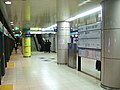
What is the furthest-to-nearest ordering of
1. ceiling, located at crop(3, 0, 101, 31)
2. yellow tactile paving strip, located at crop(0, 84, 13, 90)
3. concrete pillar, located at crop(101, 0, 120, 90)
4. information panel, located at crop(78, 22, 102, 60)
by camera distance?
1. ceiling, located at crop(3, 0, 101, 31)
2. information panel, located at crop(78, 22, 102, 60)
3. yellow tactile paving strip, located at crop(0, 84, 13, 90)
4. concrete pillar, located at crop(101, 0, 120, 90)

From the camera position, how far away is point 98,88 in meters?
5.70

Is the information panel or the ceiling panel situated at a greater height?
the ceiling panel

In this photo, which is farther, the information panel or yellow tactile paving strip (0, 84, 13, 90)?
the information panel

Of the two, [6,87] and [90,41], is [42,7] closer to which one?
[90,41]

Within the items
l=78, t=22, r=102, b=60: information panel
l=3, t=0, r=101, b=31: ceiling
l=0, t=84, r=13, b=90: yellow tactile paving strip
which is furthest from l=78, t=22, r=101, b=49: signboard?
l=0, t=84, r=13, b=90: yellow tactile paving strip

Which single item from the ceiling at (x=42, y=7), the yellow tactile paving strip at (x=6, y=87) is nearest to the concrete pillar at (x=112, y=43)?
the ceiling at (x=42, y=7)

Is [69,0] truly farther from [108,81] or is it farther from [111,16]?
[108,81]

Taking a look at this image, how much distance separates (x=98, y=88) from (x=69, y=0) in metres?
3.72

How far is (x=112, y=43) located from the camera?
5.41m

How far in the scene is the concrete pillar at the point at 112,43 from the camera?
5328 mm

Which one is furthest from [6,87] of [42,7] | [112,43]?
[42,7]

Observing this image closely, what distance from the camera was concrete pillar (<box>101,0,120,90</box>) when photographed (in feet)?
17.5

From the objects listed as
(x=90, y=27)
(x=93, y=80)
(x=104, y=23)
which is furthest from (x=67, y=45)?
(x=104, y=23)

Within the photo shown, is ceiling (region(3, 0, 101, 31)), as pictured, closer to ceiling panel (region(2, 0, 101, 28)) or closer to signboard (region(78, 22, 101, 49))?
ceiling panel (region(2, 0, 101, 28))
